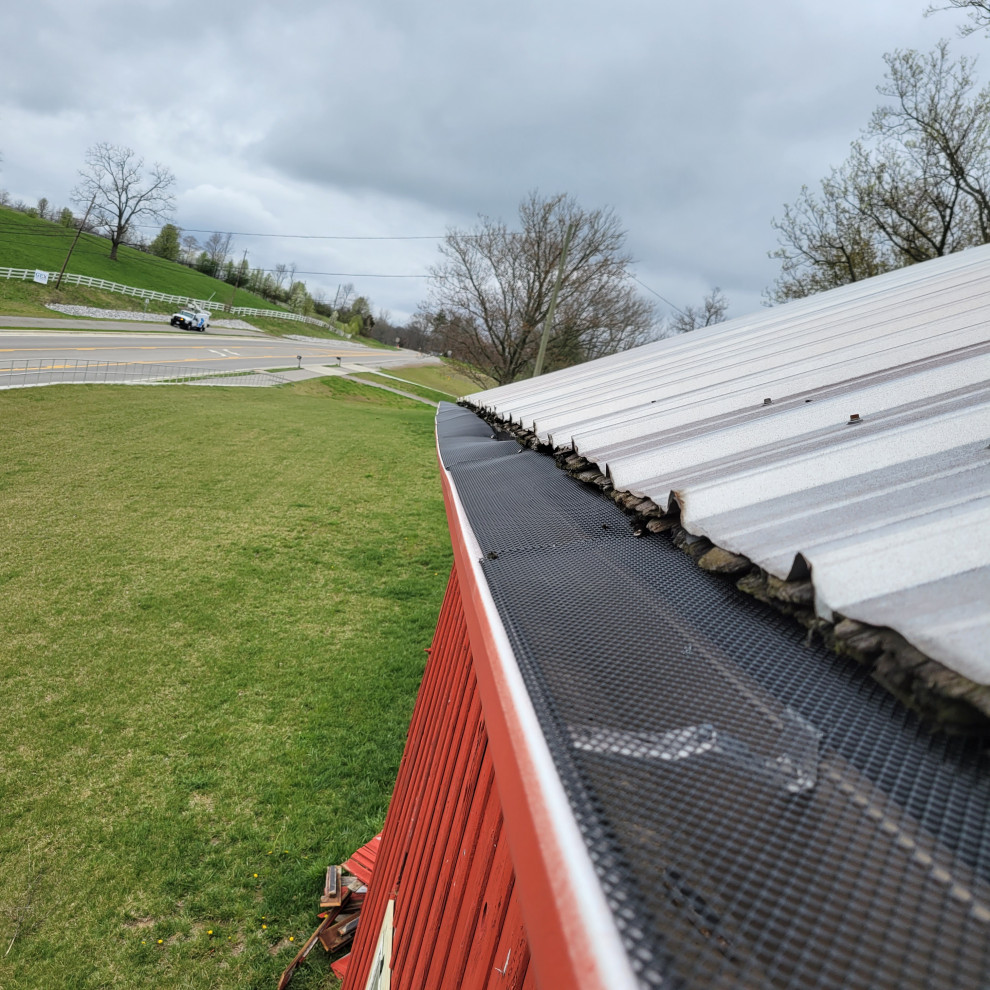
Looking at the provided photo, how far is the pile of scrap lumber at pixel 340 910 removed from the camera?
4.42 m

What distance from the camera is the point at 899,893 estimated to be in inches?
23.9

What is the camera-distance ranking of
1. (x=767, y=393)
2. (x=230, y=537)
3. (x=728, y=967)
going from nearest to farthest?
(x=728, y=967)
(x=767, y=393)
(x=230, y=537)

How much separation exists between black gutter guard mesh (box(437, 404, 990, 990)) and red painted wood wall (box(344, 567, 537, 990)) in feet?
1.05

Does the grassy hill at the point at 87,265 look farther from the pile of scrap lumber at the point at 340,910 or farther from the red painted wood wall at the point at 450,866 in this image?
the red painted wood wall at the point at 450,866

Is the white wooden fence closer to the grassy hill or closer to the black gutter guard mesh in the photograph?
the grassy hill

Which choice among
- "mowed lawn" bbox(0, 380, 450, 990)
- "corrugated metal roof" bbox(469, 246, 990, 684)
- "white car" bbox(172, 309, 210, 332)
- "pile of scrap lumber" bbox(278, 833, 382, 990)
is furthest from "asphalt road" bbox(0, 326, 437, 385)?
"corrugated metal roof" bbox(469, 246, 990, 684)

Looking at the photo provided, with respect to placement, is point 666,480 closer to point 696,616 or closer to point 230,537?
point 696,616

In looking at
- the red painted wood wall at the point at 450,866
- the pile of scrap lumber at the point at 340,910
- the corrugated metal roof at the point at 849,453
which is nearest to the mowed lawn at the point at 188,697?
the pile of scrap lumber at the point at 340,910

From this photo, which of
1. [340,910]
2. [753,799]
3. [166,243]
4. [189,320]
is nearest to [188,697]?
[340,910]

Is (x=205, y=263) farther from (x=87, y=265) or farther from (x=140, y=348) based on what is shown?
(x=140, y=348)

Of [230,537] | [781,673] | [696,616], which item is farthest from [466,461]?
[230,537]

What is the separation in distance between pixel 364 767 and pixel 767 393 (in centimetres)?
526

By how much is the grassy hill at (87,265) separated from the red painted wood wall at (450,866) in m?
43.3

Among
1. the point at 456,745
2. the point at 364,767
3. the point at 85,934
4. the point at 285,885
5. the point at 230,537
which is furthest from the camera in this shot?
the point at 230,537
